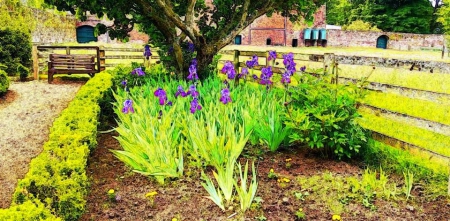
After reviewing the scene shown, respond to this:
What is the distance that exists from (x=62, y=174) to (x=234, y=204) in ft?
5.17

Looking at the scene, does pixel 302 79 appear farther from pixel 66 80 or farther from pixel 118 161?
pixel 66 80

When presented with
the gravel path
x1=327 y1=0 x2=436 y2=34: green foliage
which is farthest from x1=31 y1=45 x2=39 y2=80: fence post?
x1=327 y1=0 x2=436 y2=34: green foliage

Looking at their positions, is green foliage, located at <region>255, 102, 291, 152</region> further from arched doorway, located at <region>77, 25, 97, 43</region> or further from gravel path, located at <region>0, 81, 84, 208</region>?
arched doorway, located at <region>77, 25, 97, 43</region>

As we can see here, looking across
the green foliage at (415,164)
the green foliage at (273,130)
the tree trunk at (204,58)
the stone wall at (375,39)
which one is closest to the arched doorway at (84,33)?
the stone wall at (375,39)

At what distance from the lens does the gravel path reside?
5.41 m

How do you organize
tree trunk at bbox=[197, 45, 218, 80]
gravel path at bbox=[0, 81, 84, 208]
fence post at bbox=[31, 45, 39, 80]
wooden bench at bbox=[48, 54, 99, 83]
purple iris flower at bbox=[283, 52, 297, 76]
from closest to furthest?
gravel path at bbox=[0, 81, 84, 208] → purple iris flower at bbox=[283, 52, 297, 76] → tree trunk at bbox=[197, 45, 218, 80] → wooden bench at bbox=[48, 54, 99, 83] → fence post at bbox=[31, 45, 39, 80]

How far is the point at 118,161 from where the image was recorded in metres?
5.21

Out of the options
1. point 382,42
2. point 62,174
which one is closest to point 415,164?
point 62,174

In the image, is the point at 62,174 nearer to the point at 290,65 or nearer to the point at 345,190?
the point at 345,190

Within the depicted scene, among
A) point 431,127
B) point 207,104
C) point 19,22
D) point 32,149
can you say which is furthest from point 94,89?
point 19,22

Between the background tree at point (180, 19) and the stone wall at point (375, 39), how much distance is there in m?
36.4

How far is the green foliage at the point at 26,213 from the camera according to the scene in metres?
2.67

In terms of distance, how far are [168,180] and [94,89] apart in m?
4.06

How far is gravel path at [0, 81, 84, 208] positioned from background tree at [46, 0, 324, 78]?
2254 mm
